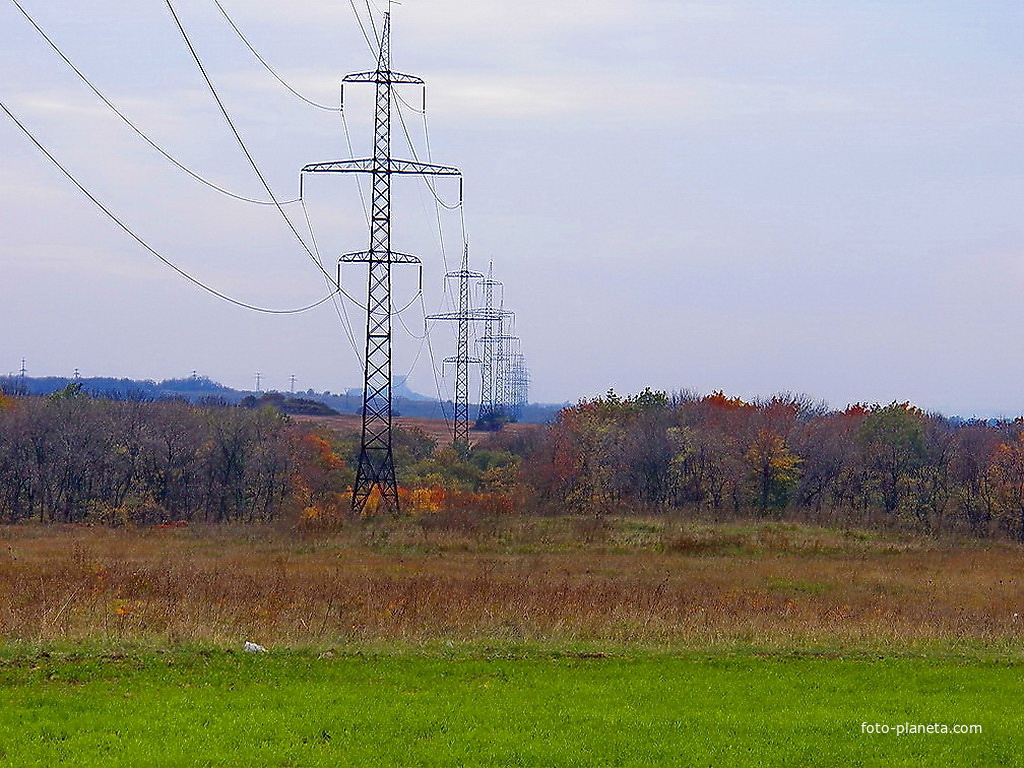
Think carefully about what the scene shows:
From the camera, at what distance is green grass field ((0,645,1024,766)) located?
1039 centimetres

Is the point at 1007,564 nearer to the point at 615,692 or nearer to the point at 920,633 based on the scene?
the point at 920,633

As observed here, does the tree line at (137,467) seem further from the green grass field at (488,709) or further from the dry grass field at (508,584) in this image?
the green grass field at (488,709)

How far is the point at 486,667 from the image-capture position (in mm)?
14625

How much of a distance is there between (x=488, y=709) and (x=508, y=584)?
12621 mm

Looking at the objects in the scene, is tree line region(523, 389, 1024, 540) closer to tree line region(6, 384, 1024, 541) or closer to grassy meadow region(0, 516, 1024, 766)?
tree line region(6, 384, 1024, 541)

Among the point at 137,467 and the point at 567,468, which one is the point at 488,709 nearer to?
the point at 137,467

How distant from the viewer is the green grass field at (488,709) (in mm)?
10391

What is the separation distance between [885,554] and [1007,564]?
13.6 ft

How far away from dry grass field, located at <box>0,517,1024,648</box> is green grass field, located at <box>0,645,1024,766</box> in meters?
1.86

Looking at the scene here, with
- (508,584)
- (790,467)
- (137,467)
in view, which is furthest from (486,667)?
(790,467)

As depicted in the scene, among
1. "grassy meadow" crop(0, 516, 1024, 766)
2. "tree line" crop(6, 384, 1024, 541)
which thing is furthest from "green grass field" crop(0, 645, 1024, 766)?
"tree line" crop(6, 384, 1024, 541)

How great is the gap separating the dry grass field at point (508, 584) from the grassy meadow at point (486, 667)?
110mm

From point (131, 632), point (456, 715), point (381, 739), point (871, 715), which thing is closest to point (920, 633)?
point (871, 715)

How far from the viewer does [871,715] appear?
12523 millimetres
